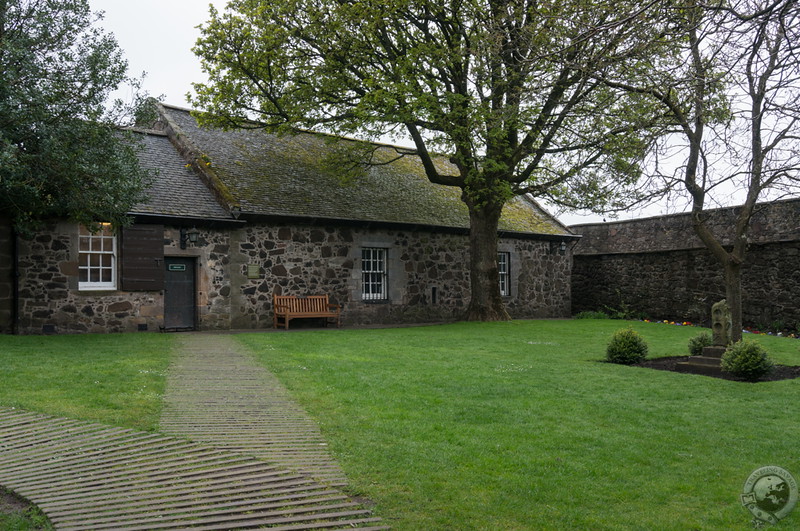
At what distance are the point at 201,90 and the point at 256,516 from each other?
15389 millimetres

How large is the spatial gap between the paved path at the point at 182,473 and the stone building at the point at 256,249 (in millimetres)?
9285

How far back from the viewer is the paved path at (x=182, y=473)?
4066mm

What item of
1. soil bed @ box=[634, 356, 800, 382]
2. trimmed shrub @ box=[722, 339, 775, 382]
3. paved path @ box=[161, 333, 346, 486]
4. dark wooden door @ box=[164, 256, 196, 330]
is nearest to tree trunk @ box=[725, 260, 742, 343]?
soil bed @ box=[634, 356, 800, 382]

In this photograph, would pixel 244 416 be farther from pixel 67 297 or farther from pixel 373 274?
pixel 373 274

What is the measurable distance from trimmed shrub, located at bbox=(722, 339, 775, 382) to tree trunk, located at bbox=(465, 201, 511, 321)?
9.96 meters

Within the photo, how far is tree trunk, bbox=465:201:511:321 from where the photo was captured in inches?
763

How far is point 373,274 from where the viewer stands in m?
20.1

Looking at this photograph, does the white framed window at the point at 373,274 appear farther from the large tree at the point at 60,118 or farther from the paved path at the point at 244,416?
the paved path at the point at 244,416

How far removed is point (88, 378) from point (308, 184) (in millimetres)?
12121

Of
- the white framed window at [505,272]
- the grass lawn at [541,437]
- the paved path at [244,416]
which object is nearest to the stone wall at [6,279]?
the paved path at [244,416]

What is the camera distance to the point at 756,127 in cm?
851

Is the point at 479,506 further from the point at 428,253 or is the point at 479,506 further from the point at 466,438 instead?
the point at 428,253

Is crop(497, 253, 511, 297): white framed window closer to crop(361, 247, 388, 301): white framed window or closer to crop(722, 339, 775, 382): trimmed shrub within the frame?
crop(361, 247, 388, 301): white framed window

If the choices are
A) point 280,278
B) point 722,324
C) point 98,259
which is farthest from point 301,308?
point 722,324
